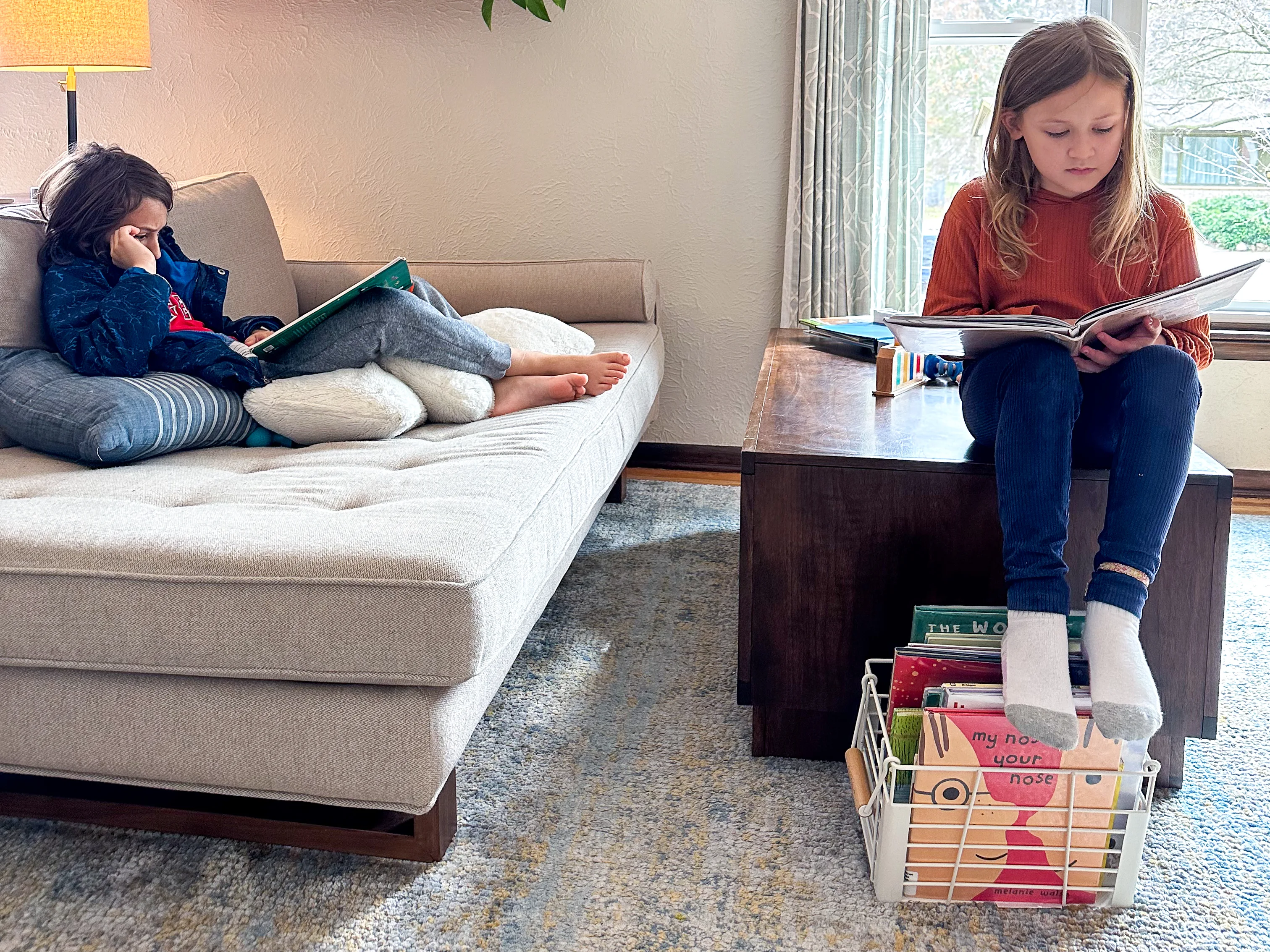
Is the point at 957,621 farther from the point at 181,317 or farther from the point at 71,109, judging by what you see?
the point at 71,109

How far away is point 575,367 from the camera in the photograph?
1925mm

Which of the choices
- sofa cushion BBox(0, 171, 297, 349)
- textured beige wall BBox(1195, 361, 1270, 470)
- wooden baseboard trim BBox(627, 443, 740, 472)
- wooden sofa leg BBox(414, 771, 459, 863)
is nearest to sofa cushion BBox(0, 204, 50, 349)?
sofa cushion BBox(0, 171, 297, 349)

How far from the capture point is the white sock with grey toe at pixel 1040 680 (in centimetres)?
104

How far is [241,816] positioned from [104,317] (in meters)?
0.84

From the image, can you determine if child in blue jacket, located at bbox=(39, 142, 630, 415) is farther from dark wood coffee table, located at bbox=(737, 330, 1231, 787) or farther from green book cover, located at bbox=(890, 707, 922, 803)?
green book cover, located at bbox=(890, 707, 922, 803)

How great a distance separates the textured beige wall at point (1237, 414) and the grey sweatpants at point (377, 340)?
2033 mm

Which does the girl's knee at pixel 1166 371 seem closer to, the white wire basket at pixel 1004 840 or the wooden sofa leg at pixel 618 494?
the white wire basket at pixel 1004 840

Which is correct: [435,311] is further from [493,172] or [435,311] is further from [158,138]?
[158,138]

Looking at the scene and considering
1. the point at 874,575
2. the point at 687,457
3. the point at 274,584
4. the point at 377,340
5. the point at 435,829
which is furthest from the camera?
the point at 687,457

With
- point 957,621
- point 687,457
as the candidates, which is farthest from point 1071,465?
point 687,457

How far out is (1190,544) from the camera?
1283mm

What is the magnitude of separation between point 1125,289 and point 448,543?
3.01 feet

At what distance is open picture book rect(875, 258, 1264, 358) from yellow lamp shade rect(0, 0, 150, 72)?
75.0 inches

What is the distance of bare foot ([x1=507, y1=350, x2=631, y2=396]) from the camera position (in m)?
1.91
